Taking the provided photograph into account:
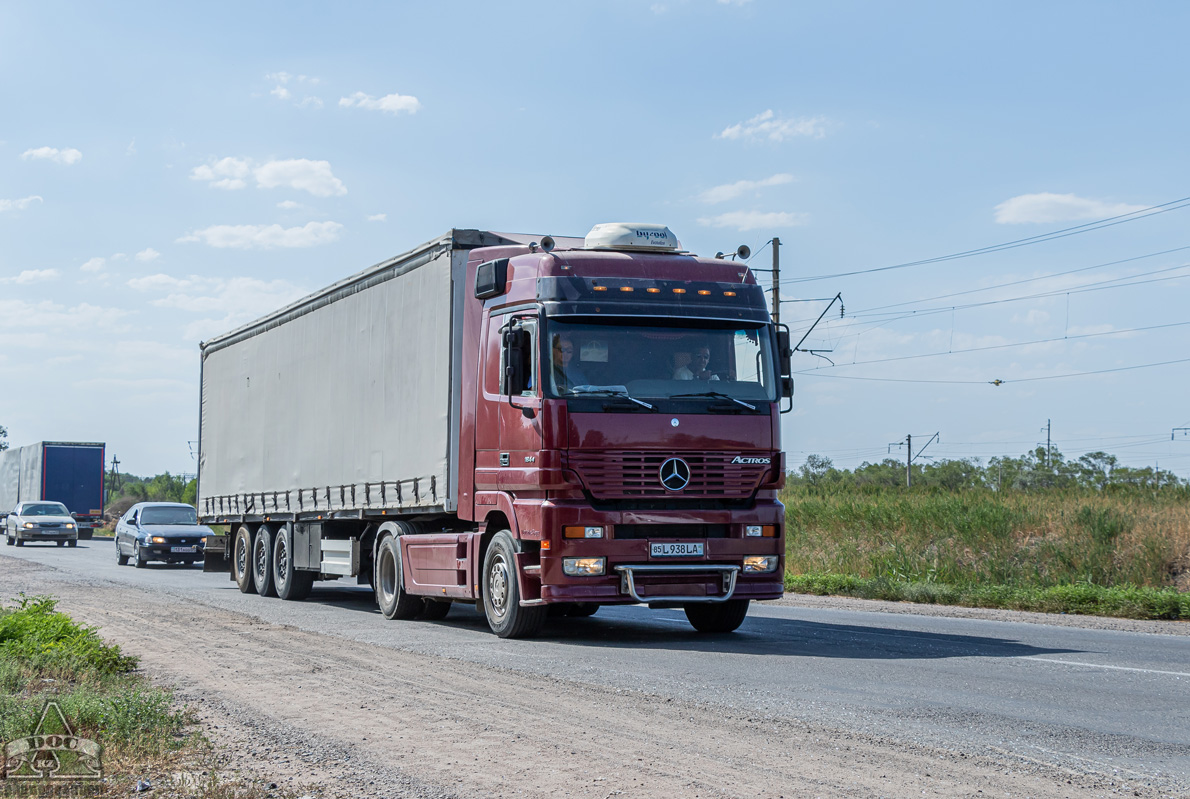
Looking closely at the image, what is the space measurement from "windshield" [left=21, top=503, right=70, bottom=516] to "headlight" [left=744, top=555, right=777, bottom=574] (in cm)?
4042

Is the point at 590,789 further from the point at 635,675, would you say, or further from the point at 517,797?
the point at 635,675

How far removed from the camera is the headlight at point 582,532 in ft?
38.9

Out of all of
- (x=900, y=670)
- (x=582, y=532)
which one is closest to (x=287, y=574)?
(x=582, y=532)

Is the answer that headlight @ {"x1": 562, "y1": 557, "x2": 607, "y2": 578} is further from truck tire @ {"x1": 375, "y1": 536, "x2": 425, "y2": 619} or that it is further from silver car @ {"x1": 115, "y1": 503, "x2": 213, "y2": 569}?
silver car @ {"x1": 115, "y1": 503, "x2": 213, "y2": 569}

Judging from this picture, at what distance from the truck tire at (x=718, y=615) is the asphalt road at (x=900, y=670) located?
0.20 metres

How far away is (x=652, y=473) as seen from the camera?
12055 mm

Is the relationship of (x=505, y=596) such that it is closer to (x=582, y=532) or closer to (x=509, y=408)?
(x=582, y=532)

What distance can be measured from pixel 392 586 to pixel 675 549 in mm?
4794

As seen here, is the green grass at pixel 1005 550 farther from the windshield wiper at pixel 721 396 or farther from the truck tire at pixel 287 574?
the truck tire at pixel 287 574

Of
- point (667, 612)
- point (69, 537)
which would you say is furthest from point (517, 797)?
point (69, 537)

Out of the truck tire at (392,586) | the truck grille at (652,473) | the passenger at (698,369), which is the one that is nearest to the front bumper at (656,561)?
the truck grille at (652,473)

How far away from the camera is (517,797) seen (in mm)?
5504

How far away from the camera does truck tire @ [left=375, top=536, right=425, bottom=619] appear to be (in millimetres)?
15102

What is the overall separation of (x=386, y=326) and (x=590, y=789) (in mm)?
10833
